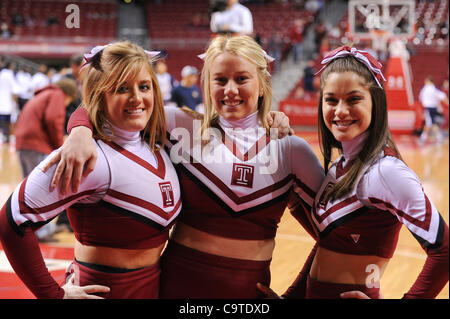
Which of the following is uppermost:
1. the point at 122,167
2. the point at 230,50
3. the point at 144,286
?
the point at 230,50

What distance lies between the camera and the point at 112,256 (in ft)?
4.99

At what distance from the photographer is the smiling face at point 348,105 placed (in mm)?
1474

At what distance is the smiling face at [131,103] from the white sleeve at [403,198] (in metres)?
0.68

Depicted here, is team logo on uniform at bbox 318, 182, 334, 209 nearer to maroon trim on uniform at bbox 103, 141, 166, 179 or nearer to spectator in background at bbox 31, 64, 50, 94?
maroon trim on uniform at bbox 103, 141, 166, 179

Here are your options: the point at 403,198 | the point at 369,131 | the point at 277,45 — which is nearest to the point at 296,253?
the point at 369,131

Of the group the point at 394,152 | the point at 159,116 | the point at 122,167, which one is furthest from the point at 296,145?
the point at 122,167

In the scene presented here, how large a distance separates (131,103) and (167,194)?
294 millimetres

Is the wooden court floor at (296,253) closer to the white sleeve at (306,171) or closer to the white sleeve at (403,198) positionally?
the white sleeve at (306,171)

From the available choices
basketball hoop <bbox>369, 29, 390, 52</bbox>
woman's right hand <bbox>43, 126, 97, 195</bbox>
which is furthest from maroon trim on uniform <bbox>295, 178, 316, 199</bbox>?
basketball hoop <bbox>369, 29, 390, 52</bbox>

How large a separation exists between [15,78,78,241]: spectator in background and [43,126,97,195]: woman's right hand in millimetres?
2846

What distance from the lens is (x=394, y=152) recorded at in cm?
148

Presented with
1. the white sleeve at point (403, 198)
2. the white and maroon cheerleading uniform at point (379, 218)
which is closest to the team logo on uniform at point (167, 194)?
the white and maroon cheerleading uniform at point (379, 218)
